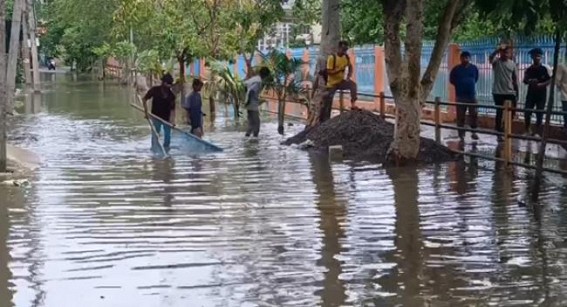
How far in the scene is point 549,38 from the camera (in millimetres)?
17016

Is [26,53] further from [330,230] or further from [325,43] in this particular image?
[330,230]

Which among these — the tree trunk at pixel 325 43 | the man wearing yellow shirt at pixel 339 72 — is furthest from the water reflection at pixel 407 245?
the tree trunk at pixel 325 43

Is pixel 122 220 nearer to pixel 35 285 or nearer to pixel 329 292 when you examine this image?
pixel 35 285

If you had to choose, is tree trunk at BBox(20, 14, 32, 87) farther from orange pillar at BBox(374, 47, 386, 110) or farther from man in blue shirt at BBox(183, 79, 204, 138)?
man in blue shirt at BBox(183, 79, 204, 138)

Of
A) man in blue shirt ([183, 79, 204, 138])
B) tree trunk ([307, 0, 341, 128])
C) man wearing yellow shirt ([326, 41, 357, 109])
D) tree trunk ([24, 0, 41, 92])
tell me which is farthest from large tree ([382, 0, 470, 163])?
tree trunk ([24, 0, 41, 92])

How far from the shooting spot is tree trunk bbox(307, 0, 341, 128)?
18.1 metres

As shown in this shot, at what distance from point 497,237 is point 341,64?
989 cm

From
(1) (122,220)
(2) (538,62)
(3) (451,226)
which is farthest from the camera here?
(2) (538,62)

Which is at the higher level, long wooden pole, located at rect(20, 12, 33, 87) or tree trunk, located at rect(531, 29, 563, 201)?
long wooden pole, located at rect(20, 12, 33, 87)

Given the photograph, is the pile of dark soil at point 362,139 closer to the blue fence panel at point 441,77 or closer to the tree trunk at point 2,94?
the blue fence panel at point 441,77

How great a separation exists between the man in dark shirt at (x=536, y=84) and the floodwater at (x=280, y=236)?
2.53 meters

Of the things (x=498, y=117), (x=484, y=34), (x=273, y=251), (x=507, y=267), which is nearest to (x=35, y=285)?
(x=273, y=251)

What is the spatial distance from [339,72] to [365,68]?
7.24 m

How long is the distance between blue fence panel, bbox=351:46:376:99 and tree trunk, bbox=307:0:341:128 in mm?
5855
